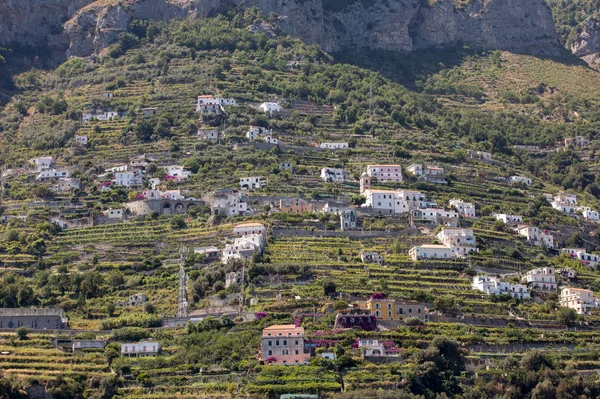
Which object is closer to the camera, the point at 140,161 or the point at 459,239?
the point at 459,239

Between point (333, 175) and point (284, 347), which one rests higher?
point (333, 175)

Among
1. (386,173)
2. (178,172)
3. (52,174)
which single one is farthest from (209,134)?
(386,173)

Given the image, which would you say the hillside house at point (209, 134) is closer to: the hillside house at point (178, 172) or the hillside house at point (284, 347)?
the hillside house at point (178, 172)

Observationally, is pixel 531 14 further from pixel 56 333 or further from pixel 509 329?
pixel 56 333

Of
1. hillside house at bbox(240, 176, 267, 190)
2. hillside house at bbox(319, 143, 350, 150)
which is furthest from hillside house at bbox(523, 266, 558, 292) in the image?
hillside house at bbox(319, 143, 350, 150)

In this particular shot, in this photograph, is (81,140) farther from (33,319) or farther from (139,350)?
(139,350)

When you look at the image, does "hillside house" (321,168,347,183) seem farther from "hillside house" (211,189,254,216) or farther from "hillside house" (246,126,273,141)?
"hillside house" (211,189,254,216)

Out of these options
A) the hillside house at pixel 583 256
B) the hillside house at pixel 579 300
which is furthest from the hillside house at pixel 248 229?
the hillside house at pixel 583 256
